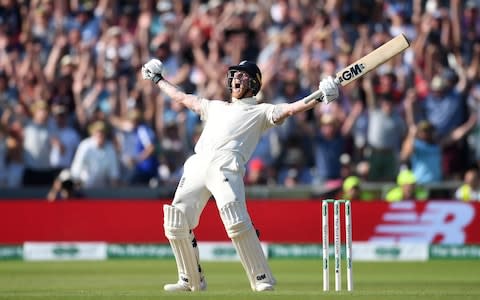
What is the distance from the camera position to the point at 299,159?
1550 centimetres

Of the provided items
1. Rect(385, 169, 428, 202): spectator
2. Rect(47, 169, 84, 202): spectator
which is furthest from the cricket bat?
Rect(47, 169, 84, 202): spectator

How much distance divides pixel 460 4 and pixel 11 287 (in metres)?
9.13

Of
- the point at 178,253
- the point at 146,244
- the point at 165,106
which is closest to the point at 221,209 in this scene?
the point at 178,253

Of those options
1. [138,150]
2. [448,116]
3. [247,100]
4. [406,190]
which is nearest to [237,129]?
[247,100]

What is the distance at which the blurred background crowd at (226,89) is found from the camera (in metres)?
15.2

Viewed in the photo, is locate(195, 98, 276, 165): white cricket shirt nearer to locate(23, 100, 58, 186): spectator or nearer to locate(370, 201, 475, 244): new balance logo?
locate(370, 201, 475, 244): new balance logo

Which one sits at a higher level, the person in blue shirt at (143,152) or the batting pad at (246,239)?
the person in blue shirt at (143,152)

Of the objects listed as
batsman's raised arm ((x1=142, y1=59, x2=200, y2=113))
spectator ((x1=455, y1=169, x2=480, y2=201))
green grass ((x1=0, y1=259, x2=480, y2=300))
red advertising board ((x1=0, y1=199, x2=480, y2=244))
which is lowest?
green grass ((x1=0, y1=259, x2=480, y2=300))

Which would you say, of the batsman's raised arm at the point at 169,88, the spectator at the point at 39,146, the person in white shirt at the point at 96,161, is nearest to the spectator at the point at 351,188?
the person in white shirt at the point at 96,161

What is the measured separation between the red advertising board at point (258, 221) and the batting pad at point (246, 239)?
6219mm

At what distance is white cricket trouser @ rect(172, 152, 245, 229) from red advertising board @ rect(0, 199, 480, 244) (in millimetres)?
6133

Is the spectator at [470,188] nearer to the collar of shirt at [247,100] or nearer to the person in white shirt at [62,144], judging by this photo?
the person in white shirt at [62,144]

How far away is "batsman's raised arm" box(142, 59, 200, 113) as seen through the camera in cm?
887

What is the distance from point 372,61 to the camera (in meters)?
8.57
